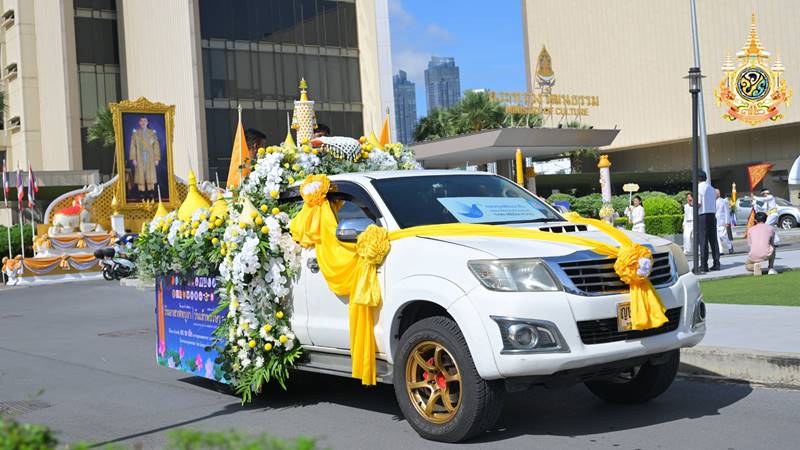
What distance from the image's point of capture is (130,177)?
3941 cm

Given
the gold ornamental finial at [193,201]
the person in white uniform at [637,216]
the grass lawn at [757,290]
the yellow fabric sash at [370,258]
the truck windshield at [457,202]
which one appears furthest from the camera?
the person in white uniform at [637,216]

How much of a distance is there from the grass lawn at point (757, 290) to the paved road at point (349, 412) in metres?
4.50

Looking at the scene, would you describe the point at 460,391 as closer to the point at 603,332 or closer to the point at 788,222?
the point at 603,332

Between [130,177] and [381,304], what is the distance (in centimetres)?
3455

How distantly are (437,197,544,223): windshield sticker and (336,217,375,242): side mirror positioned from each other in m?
0.70

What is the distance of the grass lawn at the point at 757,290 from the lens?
12.2 metres

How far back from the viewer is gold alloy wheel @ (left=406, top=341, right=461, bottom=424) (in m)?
6.29

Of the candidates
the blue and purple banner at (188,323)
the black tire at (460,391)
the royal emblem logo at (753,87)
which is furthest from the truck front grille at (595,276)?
the royal emblem logo at (753,87)

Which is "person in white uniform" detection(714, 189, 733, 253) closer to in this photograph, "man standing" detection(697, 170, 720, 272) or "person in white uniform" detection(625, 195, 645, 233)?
"person in white uniform" detection(625, 195, 645, 233)

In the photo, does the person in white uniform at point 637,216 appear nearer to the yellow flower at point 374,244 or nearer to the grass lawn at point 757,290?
the grass lawn at point 757,290

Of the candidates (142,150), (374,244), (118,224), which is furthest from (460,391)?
(142,150)

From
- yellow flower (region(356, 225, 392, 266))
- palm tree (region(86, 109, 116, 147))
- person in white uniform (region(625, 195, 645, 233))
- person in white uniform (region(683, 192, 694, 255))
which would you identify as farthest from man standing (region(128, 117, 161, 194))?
yellow flower (region(356, 225, 392, 266))

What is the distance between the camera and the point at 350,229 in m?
7.02

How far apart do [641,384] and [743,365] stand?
1321 millimetres
